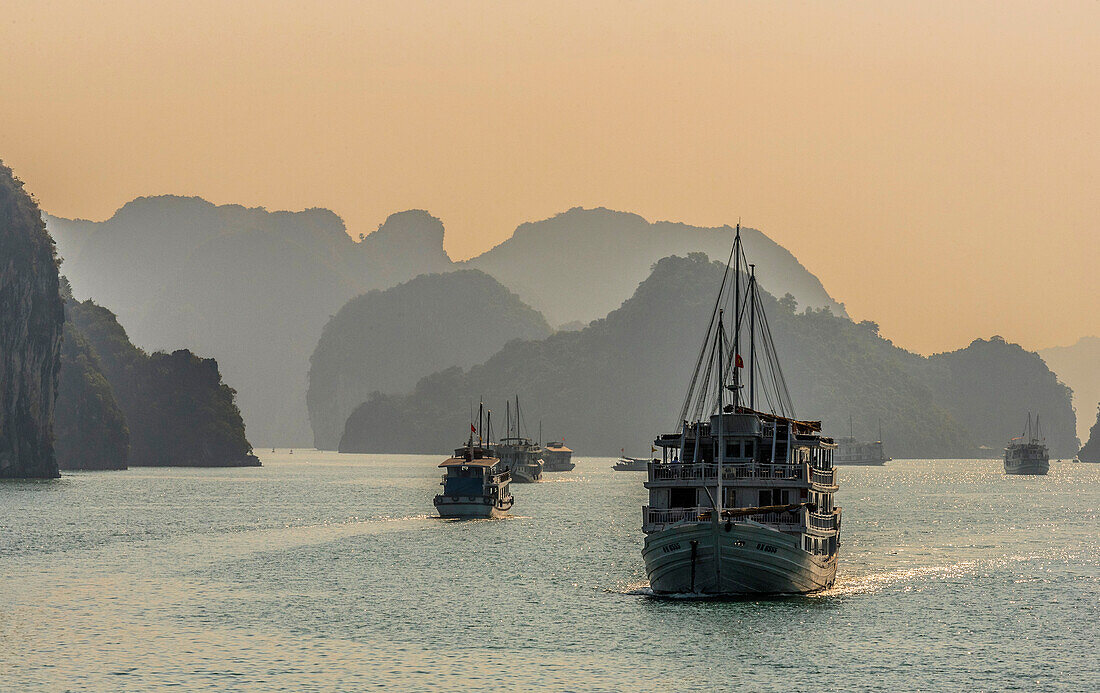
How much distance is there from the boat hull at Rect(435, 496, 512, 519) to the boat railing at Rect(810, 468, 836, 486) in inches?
2521

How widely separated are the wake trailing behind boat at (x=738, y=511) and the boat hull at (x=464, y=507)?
213 ft

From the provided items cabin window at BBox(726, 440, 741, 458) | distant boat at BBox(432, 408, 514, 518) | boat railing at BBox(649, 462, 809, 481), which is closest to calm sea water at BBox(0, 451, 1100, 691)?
boat railing at BBox(649, 462, 809, 481)

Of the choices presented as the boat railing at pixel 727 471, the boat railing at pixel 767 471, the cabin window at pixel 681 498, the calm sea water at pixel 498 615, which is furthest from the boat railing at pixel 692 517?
the calm sea water at pixel 498 615

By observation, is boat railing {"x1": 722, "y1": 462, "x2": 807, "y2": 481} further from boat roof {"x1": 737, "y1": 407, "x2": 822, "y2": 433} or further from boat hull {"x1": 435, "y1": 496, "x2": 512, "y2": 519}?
boat hull {"x1": 435, "y1": 496, "x2": 512, "y2": 519}

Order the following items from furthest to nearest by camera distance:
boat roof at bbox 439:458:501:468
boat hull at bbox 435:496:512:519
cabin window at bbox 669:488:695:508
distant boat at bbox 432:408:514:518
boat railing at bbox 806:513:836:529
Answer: boat roof at bbox 439:458:501:468 → distant boat at bbox 432:408:514:518 → boat hull at bbox 435:496:512:519 → cabin window at bbox 669:488:695:508 → boat railing at bbox 806:513:836:529

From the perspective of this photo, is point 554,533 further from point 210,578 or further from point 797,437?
point 797,437

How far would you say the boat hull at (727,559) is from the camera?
226 feet

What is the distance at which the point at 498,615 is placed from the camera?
71.2 meters

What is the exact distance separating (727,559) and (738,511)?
8.28 feet

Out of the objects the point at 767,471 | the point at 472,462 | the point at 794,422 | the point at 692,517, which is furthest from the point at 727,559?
the point at 472,462

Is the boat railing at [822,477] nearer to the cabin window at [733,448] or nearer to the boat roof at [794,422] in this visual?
the boat roof at [794,422]

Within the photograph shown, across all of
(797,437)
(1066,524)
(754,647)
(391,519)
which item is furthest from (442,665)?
(1066,524)

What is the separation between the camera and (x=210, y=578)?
87.6m

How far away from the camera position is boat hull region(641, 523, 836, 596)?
69000mm
